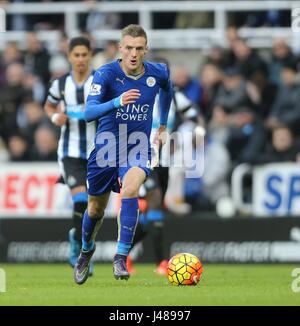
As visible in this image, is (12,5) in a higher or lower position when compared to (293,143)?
higher

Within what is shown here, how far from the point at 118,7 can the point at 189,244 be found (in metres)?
5.42

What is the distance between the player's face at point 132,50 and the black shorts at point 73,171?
7.64 feet

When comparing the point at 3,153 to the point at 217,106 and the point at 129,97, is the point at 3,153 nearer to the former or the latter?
the point at 217,106

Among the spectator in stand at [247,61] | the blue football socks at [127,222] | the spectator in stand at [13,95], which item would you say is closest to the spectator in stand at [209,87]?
the spectator in stand at [247,61]

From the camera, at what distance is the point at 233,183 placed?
56.5 feet

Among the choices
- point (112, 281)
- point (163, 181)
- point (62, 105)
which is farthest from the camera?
point (163, 181)

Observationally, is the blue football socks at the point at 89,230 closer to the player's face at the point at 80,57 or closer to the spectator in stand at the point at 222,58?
the player's face at the point at 80,57

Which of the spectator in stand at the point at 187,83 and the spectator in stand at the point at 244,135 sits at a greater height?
the spectator in stand at the point at 187,83

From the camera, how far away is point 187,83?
18.4m

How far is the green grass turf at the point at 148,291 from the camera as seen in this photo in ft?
29.9
